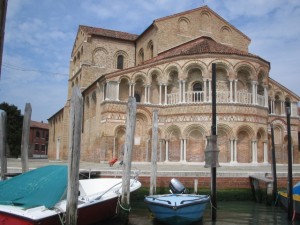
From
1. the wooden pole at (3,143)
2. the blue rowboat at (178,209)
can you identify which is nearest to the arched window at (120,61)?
the wooden pole at (3,143)

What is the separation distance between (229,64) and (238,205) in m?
12.0

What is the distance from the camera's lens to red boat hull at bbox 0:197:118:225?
274 inches

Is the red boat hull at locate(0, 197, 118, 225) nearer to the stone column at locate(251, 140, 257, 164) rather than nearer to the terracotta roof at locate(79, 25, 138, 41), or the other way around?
the stone column at locate(251, 140, 257, 164)

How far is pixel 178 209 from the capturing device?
9.75 m

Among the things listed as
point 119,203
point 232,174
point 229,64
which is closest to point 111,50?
point 229,64

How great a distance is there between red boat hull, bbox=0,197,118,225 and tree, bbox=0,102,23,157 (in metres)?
32.5

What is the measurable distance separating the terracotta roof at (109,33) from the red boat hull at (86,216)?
85.4ft

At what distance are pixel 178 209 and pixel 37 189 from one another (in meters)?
3.91

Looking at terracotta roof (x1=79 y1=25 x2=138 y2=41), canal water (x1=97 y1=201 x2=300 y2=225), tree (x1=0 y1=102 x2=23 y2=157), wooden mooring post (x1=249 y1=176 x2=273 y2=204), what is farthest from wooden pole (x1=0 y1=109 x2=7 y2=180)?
tree (x1=0 y1=102 x2=23 y2=157)

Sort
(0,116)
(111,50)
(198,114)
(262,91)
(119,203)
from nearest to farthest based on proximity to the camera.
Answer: (119,203), (0,116), (198,114), (262,91), (111,50)

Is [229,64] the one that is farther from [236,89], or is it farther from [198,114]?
[198,114]

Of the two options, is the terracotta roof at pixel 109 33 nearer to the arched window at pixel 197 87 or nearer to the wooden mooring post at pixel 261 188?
the arched window at pixel 197 87

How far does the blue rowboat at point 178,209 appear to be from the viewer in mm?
9805

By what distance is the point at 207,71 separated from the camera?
77.2 feet
